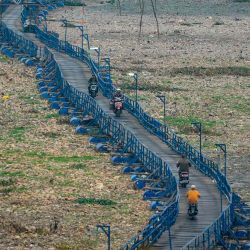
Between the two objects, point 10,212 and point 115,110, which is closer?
point 10,212

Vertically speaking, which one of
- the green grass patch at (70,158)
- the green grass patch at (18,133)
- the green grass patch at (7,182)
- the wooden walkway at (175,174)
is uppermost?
the wooden walkway at (175,174)

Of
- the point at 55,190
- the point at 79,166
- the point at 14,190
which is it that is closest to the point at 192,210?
the point at 55,190

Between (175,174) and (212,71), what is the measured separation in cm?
3867

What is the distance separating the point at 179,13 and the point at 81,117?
62.0 meters

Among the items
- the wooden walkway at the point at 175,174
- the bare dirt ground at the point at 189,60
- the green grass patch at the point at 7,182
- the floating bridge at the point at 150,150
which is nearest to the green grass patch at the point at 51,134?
the floating bridge at the point at 150,150

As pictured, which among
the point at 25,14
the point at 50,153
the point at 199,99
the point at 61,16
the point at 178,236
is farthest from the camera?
the point at 61,16

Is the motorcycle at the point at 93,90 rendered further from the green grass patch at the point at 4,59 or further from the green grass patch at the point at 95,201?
the green grass patch at the point at 4,59

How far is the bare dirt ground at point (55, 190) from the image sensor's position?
47531 mm

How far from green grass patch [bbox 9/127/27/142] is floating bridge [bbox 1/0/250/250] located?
334 centimetres

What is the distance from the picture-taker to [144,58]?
99188 millimetres

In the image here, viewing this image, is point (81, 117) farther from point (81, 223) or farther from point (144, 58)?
point (144, 58)

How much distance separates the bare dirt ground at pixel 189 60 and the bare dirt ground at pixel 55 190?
5498mm

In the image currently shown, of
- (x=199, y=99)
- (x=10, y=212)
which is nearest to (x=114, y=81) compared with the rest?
A: (x=199, y=99)

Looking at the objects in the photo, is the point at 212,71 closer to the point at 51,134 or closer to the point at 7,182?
the point at 51,134
